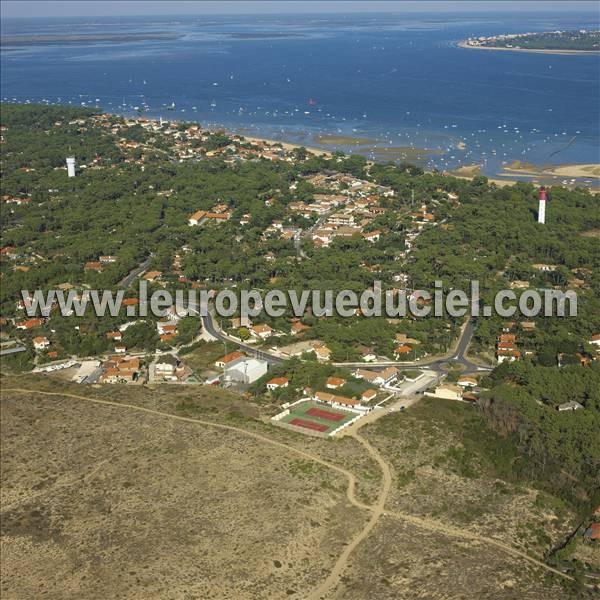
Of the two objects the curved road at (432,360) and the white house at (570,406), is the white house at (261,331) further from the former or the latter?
the white house at (570,406)

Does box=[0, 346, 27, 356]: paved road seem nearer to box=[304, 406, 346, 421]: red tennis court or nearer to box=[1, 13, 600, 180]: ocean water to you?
box=[304, 406, 346, 421]: red tennis court

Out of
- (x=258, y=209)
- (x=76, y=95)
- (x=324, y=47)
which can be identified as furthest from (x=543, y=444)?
(x=324, y=47)

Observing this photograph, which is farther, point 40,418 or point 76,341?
point 76,341

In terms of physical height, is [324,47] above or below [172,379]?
above

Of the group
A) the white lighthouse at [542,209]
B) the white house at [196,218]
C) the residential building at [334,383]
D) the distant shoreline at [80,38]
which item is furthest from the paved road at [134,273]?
the distant shoreline at [80,38]

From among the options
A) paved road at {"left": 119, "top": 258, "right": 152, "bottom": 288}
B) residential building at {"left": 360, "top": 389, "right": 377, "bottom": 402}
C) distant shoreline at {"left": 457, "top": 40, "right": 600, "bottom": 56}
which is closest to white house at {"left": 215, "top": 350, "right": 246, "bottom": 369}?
residential building at {"left": 360, "top": 389, "right": 377, "bottom": 402}

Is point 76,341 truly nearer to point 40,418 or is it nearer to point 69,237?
point 40,418

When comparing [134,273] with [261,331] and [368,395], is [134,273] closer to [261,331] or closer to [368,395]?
[261,331]
